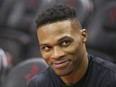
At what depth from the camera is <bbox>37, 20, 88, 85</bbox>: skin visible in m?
1.08

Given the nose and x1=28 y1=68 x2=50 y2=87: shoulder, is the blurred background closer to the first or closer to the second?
x1=28 y1=68 x2=50 y2=87: shoulder

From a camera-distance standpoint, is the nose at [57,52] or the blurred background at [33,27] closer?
the nose at [57,52]

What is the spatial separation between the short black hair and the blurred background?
110cm

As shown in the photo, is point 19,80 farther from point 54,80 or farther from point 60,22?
point 60,22

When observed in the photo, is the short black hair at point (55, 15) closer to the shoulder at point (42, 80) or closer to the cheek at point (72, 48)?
the cheek at point (72, 48)

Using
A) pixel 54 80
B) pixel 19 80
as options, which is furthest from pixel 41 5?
pixel 54 80

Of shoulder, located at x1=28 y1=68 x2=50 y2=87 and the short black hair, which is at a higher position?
the short black hair

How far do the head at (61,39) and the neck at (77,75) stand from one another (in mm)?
46

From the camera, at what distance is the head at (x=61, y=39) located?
1084mm

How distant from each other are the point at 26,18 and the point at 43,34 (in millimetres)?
1586

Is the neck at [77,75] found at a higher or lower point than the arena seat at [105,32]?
higher

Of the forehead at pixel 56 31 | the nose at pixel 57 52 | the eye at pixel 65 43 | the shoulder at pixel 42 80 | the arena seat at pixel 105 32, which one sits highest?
the forehead at pixel 56 31

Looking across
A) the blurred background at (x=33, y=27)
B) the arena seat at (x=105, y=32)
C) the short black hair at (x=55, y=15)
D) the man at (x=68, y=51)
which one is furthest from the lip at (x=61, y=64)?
the arena seat at (x=105, y=32)

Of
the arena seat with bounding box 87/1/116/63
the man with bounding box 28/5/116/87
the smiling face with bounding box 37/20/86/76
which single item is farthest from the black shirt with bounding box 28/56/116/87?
the arena seat with bounding box 87/1/116/63
